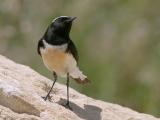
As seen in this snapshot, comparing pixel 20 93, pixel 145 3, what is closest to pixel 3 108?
pixel 20 93

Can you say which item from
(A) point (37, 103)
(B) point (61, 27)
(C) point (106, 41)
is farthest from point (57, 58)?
(C) point (106, 41)

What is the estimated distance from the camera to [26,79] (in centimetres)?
859

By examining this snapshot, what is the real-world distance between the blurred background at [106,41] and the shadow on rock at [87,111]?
531 centimetres

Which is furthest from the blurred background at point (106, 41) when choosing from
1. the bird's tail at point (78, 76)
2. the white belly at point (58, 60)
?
the white belly at point (58, 60)

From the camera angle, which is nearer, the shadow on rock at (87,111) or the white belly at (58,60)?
the shadow on rock at (87,111)

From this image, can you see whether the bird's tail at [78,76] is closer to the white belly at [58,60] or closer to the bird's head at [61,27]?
the white belly at [58,60]

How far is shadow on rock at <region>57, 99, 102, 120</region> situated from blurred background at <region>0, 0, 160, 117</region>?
5.31 metres

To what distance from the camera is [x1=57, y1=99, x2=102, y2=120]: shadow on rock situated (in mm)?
8211

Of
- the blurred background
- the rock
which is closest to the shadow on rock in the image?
the rock

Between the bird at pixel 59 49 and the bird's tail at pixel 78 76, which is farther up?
the bird at pixel 59 49

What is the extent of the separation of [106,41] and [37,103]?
9535mm

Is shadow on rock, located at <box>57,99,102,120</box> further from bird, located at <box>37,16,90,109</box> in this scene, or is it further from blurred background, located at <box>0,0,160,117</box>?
blurred background, located at <box>0,0,160,117</box>

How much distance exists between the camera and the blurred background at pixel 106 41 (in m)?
15.1

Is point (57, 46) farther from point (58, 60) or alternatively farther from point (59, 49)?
point (58, 60)
